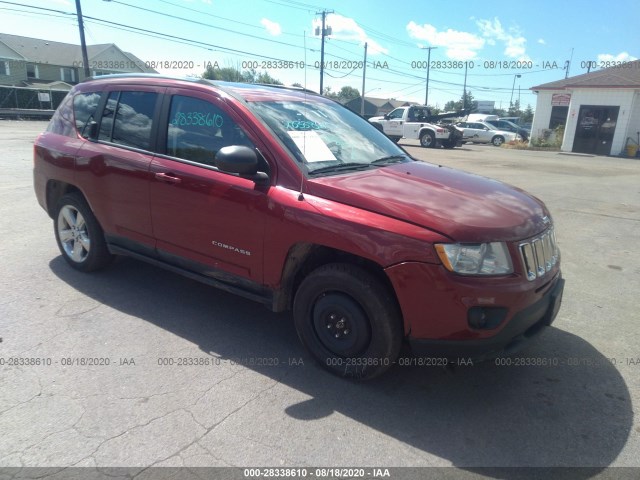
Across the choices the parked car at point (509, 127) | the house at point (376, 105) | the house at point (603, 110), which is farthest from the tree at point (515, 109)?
the house at point (603, 110)

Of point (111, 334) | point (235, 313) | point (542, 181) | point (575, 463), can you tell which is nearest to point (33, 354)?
point (111, 334)

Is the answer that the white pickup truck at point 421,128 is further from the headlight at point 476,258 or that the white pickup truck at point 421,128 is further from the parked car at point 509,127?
the headlight at point 476,258

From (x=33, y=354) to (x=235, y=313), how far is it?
152cm

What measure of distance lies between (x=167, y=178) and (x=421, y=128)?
23.1 metres

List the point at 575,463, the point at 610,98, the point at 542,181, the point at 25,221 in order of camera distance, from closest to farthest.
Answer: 1. the point at 575,463
2. the point at 25,221
3. the point at 542,181
4. the point at 610,98

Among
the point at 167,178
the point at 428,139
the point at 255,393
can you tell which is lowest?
the point at 255,393

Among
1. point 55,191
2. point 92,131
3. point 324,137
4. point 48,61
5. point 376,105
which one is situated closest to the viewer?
point 324,137

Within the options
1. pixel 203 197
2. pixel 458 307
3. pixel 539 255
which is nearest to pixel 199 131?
pixel 203 197

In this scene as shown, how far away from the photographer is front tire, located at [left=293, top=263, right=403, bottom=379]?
9.52 feet

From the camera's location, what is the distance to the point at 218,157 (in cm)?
316

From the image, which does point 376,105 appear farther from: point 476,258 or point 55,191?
point 476,258

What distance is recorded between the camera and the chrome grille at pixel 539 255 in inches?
112

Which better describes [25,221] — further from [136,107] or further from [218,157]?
[218,157]

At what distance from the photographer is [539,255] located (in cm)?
299
